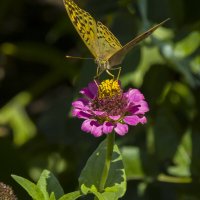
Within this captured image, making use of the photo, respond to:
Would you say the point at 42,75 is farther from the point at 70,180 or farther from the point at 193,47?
the point at 193,47

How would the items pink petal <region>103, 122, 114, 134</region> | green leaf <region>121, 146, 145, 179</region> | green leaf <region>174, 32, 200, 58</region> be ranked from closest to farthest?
pink petal <region>103, 122, 114, 134</region>
green leaf <region>121, 146, 145, 179</region>
green leaf <region>174, 32, 200, 58</region>

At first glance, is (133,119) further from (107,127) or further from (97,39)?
(97,39)

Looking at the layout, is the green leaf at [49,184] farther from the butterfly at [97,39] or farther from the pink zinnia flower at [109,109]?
the butterfly at [97,39]

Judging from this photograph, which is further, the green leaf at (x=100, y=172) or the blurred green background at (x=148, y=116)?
the blurred green background at (x=148, y=116)

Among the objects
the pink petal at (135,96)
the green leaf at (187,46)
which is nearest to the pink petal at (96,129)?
the pink petal at (135,96)

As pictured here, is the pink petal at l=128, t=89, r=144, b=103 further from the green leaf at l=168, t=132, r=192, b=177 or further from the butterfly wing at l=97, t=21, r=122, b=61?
the green leaf at l=168, t=132, r=192, b=177

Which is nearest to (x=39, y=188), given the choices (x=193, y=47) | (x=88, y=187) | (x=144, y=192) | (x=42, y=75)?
(x=88, y=187)

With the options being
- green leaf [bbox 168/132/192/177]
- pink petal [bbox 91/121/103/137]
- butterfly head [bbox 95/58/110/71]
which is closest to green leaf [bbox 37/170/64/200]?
pink petal [bbox 91/121/103/137]
